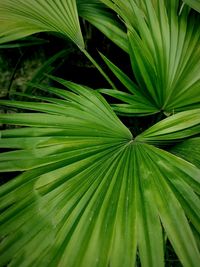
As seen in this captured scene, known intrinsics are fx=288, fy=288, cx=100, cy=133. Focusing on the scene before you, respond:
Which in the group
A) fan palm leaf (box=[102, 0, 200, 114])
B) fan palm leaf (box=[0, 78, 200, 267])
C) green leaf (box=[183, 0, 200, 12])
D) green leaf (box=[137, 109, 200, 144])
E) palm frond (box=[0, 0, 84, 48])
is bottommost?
fan palm leaf (box=[0, 78, 200, 267])

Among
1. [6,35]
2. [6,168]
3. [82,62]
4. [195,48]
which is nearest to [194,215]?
[6,168]

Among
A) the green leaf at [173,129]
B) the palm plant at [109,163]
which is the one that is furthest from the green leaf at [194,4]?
the green leaf at [173,129]

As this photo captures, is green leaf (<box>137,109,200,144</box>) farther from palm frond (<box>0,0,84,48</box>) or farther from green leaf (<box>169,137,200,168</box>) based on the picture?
palm frond (<box>0,0,84,48</box>)

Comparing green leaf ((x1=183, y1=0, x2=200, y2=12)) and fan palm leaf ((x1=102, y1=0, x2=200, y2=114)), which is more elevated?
green leaf ((x1=183, y1=0, x2=200, y2=12))

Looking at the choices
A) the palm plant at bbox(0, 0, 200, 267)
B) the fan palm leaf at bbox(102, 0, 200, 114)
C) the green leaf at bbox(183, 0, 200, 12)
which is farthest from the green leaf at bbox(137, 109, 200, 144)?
the green leaf at bbox(183, 0, 200, 12)

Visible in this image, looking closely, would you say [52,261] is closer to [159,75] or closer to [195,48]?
[159,75]

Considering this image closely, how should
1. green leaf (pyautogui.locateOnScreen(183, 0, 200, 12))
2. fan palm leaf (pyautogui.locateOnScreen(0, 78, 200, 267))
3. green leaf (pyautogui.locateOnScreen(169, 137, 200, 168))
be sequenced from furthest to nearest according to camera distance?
green leaf (pyautogui.locateOnScreen(183, 0, 200, 12)) < green leaf (pyautogui.locateOnScreen(169, 137, 200, 168)) < fan palm leaf (pyautogui.locateOnScreen(0, 78, 200, 267))

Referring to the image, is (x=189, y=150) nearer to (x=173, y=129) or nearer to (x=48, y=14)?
(x=173, y=129)

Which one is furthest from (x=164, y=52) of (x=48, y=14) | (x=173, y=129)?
(x=48, y=14)

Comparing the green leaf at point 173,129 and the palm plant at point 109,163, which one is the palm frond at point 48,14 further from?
the green leaf at point 173,129
